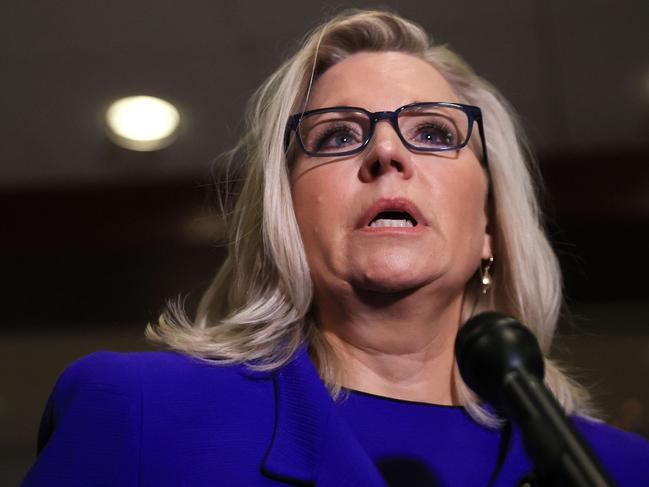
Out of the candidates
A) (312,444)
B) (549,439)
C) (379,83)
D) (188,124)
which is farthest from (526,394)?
(188,124)

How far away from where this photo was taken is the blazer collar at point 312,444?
40.5 inches

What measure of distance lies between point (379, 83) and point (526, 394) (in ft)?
2.77

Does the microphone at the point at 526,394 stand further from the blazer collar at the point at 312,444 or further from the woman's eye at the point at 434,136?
the woman's eye at the point at 434,136

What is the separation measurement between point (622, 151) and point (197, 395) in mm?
1787

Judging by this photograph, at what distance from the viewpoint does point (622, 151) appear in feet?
8.16

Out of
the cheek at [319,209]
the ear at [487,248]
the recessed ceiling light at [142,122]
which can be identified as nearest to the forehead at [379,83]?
the cheek at [319,209]

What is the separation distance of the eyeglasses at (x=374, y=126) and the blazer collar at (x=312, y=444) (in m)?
0.38

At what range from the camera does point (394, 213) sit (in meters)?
1.28

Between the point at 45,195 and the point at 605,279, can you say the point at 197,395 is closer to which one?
the point at 45,195

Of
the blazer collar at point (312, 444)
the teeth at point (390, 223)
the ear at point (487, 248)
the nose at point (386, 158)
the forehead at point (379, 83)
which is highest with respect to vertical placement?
the forehead at point (379, 83)

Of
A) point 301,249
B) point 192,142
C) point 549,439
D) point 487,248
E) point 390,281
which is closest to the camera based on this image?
point 549,439

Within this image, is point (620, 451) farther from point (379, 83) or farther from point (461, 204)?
point (379, 83)

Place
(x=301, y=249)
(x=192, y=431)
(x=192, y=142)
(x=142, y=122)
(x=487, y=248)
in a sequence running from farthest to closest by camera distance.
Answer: (x=192, y=142)
(x=142, y=122)
(x=487, y=248)
(x=301, y=249)
(x=192, y=431)

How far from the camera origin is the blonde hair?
4.22 feet
